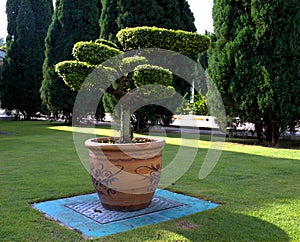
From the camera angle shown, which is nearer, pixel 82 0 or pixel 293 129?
pixel 293 129

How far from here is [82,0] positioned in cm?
1605

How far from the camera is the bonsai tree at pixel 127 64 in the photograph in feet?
12.2

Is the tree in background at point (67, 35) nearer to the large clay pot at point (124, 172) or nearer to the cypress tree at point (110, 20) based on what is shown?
the cypress tree at point (110, 20)

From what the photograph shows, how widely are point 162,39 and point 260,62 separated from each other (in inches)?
213

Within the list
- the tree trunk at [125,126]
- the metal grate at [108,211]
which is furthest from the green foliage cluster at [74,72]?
the metal grate at [108,211]

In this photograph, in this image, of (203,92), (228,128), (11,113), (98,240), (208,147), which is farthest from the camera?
(11,113)

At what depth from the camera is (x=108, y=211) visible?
378 centimetres

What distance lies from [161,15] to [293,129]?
600cm

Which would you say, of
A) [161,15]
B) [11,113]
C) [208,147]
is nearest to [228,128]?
[208,147]

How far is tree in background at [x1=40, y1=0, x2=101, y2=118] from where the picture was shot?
15945 mm

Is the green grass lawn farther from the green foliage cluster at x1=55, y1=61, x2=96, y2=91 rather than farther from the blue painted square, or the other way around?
the green foliage cluster at x1=55, y1=61, x2=96, y2=91

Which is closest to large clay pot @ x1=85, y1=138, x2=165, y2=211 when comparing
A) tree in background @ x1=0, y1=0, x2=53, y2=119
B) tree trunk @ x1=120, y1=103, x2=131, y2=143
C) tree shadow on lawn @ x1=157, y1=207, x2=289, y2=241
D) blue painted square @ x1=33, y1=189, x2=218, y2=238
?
blue painted square @ x1=33, y1=189, x2=218, y2=238

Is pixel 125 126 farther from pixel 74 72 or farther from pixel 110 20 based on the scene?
pixel 110 20

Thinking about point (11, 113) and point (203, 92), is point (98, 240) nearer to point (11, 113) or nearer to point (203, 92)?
point (203, 92)
